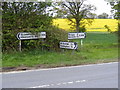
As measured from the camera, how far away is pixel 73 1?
30.6 metres

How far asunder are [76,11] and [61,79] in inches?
969

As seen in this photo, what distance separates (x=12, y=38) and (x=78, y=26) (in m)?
17.4

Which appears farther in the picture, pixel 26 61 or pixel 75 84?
pixel 26 61

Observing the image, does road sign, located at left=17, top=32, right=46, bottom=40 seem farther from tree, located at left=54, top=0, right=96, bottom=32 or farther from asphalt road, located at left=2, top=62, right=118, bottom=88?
tree, located at left=54, top=0, right=96, bottom=32

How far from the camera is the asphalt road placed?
737 cm

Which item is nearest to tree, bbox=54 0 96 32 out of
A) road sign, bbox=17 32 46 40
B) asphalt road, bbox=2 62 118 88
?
road sign, bbox=17 32 46 40

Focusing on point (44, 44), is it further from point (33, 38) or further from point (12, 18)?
point (12, 18)

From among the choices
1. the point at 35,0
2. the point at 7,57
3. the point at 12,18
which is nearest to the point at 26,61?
the point at 7,57

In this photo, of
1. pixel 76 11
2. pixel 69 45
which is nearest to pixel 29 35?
pixel 69 45

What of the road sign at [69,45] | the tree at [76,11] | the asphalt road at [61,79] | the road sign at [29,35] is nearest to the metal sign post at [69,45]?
the road sign at [69,45]

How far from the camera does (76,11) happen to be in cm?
3212

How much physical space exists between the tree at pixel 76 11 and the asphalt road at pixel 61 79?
2145 cm

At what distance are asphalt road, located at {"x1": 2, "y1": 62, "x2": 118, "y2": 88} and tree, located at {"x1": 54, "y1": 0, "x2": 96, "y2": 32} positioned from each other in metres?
21.4

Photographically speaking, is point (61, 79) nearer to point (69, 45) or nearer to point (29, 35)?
point (69, 45)
